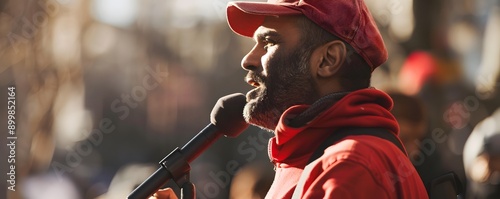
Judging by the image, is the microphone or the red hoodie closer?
the red hoodie

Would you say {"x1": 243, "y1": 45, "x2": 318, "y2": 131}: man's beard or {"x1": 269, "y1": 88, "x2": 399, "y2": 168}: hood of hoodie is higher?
{"x1": 243, "y1": 45, "x2": 318, "y2": 131}: man's beard

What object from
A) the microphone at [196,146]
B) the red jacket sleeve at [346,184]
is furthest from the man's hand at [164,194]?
the red jacket sleeve at [346,184]

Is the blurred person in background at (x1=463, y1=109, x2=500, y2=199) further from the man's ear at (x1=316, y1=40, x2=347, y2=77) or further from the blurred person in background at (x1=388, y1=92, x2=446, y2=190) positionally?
the man's ear at (x1=316, y1=40, x2=347, y2=77)

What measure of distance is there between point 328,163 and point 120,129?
355 centimetres

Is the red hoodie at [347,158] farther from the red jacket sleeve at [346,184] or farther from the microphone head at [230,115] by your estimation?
the microphone head at [230,115]

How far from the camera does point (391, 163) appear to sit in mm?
1722

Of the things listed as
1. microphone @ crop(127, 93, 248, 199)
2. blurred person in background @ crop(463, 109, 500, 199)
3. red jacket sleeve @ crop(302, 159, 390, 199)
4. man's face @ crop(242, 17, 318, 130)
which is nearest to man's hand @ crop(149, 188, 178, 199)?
microphone @ crop(127, 93, 248, 199)

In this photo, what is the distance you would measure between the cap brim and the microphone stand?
0.35m

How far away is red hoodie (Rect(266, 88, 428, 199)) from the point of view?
64.5 inches

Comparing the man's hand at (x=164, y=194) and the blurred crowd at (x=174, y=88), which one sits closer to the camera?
the man's hand at (x=164, y=194)

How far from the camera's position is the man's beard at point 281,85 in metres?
2.03

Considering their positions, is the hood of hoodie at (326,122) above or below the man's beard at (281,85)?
below

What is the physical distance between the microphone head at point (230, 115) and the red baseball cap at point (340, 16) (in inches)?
10.4

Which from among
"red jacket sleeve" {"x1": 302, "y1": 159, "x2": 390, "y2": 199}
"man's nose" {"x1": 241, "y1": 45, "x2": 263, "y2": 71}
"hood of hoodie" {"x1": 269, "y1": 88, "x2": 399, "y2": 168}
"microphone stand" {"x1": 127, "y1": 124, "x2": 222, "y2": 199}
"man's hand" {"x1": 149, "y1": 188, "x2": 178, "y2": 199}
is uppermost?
"man's nose" {"x1": 241, "y1": 45, "x2": 263, "y2": 71}
